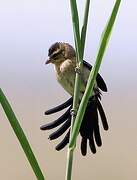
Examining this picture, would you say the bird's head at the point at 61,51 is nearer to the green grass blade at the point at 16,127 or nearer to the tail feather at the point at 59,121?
the tail feather at the point at 59,121

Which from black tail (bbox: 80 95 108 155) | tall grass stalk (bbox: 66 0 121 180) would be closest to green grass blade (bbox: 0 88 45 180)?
tall grass stalk (bbox: 66 0 121 180)

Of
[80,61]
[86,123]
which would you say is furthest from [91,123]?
[80,61]

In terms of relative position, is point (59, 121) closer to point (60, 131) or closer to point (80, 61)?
point (60, 131)

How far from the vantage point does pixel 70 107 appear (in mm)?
554

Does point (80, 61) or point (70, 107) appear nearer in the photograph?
point (80, 61)

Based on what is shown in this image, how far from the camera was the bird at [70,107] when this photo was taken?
0.54 metres

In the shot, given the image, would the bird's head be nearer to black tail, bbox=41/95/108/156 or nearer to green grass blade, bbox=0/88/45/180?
black tail, bbox=41/95/108/156

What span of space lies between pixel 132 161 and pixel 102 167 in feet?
0.27

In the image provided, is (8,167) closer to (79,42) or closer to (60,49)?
(60,49)

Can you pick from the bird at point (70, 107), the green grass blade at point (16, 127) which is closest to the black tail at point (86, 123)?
the bird at point (70, 107)

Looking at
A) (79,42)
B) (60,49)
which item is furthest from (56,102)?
(79,42)

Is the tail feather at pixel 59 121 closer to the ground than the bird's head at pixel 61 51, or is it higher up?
closer to the ground

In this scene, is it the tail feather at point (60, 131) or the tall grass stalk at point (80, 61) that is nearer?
the tall grass stalk at point (80, 61)

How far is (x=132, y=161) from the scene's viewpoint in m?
1.18
